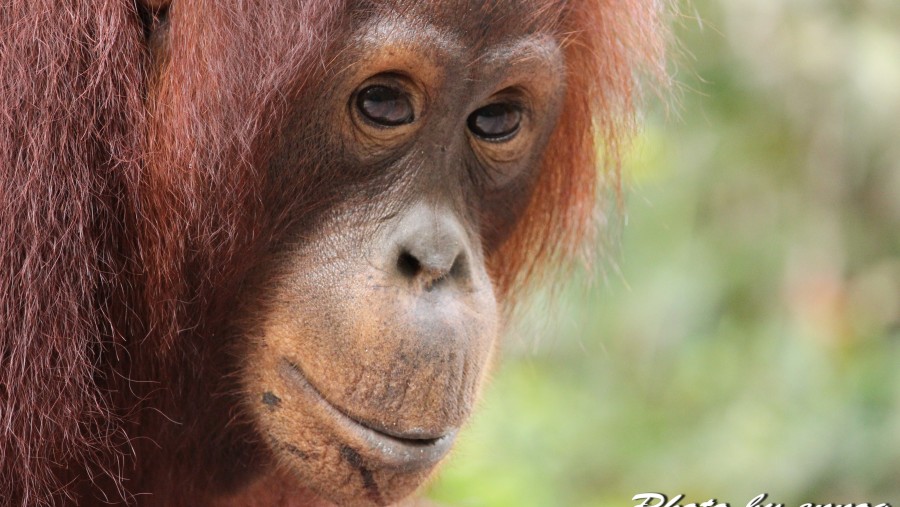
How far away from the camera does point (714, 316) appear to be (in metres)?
5.29

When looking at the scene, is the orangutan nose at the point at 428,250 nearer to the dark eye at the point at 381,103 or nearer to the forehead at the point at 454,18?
the dark eye at the point at 381,103

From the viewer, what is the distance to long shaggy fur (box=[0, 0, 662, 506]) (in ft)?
8.06

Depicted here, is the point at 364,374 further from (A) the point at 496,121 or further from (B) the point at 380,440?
(A) the point at 496,121

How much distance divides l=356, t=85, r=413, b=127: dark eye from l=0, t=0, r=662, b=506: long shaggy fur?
12 centimetres

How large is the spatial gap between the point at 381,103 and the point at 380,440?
697 mm

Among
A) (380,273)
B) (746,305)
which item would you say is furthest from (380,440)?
(746,305)

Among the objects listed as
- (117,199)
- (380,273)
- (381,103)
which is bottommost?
(380,273)

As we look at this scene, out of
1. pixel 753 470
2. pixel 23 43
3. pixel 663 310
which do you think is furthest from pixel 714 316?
pixel 23 43

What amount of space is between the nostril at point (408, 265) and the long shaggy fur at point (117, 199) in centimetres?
24

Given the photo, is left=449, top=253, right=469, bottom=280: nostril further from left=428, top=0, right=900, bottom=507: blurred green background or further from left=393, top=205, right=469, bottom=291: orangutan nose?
left=428, top=0, right=900, bottom=507: blurred green background

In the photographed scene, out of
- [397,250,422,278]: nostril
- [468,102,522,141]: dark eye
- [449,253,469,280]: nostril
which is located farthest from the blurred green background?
[397,250,422,278]: nostril

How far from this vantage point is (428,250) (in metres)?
2.52

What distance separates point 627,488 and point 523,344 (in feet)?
5.04

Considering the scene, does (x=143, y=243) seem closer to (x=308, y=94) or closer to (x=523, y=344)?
(x=308, y=94)
